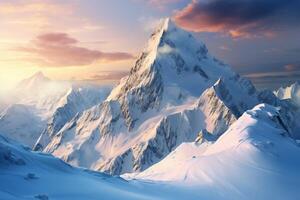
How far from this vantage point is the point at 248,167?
3381 inches

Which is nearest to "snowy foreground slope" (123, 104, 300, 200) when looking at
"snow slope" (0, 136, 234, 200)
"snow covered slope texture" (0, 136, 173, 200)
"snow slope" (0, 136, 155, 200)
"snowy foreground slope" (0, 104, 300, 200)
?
"snowy foreground slope" (0, 104, 300, 200)

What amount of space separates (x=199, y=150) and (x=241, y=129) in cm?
5318

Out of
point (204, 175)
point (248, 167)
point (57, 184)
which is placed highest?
point (57, 184)

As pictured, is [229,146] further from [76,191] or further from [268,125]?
[76,191]

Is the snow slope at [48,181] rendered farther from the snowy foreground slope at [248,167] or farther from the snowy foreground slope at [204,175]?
the snowy foreground slope at [248,167]

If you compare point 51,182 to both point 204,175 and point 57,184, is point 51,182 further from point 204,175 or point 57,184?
point 204,175

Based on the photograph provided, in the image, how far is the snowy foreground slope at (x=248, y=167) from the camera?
78750 millimetres

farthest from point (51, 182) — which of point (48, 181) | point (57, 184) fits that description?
point (57, 184)

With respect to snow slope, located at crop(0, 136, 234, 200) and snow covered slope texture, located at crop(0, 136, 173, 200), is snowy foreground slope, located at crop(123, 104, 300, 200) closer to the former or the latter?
snow slope, located at crop(0, 136, 234, 200)

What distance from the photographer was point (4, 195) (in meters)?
49.8

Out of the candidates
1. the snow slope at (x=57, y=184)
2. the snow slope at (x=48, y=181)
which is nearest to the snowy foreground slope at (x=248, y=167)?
the snow slope at (x=57, y=184)

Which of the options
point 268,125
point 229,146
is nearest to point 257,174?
point 229,146

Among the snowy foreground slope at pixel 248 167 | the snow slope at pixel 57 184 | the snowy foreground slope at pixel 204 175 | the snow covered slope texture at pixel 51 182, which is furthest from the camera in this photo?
the snowy foreground slope at pixel 248 167

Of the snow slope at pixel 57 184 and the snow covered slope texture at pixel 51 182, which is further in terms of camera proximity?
the snow slope at pixel 57 184
